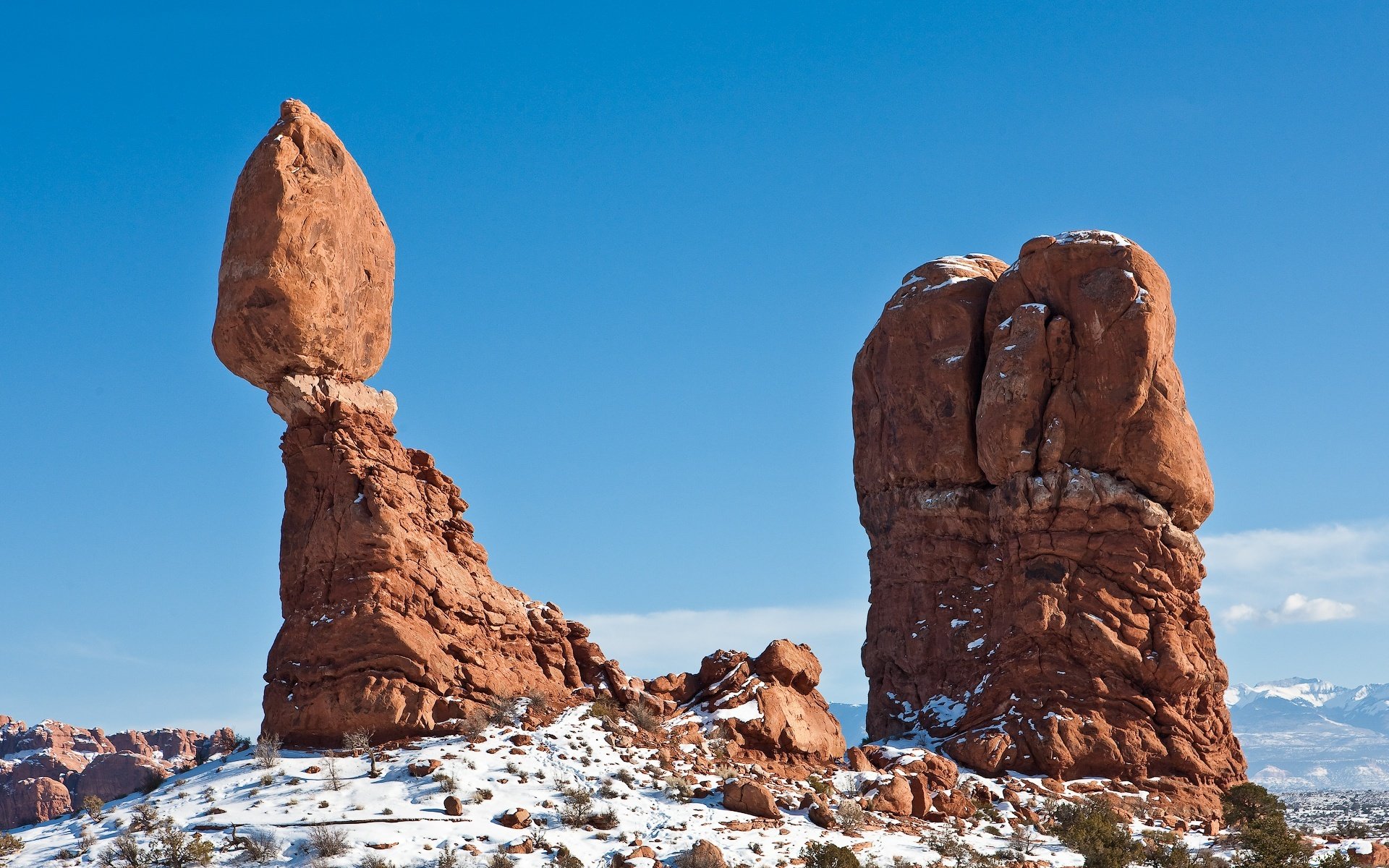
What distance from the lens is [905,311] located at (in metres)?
46.8

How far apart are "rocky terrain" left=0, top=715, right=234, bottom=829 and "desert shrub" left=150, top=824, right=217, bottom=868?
34.9 m

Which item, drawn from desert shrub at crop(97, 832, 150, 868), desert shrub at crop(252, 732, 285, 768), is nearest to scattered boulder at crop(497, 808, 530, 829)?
desert shrub at crop(252, 732, 285, 768)

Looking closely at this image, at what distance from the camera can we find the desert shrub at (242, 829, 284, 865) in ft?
87.7

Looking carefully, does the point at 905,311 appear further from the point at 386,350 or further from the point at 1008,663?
the point at 386,350

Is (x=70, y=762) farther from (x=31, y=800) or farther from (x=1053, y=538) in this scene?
(x=1053, y=538)

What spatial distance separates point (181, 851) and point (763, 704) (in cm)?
1452

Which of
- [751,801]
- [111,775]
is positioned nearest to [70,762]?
[111,775]

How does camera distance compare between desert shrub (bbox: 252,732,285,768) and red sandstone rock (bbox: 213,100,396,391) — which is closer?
desert shrub (bbox: 252,732,285,768)

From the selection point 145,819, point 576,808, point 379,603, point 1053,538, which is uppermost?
point 1053,538

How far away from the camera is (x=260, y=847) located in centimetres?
2694

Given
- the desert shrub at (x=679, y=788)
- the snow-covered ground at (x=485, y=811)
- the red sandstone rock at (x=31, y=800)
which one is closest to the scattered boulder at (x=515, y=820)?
the snow-covered ground at (x=485, y=811)

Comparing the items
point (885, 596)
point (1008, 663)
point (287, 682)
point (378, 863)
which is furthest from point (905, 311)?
point (378, 863)

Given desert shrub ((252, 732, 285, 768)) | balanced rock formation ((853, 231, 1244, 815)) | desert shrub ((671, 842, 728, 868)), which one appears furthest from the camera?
balanced rock formation ((853, 231, 1244, 815))

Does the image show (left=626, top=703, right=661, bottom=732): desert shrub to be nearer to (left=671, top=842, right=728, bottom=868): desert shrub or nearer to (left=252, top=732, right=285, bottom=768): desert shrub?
(left=671, top=842, right=728, bottom=868): desert shrub
